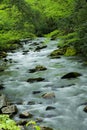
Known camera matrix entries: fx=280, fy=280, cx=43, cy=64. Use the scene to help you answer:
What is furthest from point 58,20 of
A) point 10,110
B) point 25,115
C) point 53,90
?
point 25,115

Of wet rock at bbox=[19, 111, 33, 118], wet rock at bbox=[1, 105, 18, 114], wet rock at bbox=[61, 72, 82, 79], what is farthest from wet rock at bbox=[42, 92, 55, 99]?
wet rock at bbox=[61, 72, 82, 79]

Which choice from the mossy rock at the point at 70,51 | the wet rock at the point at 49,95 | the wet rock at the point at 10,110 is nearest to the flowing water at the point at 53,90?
the wet rock at the point at 49,95

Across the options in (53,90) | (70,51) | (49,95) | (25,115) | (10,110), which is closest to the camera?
(25,115)

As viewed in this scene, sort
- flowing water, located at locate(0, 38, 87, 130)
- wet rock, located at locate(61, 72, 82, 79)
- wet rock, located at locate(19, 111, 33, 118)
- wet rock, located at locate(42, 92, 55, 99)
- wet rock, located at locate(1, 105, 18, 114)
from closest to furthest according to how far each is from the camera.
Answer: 1. flowing water, located at locate(0, 38, 87, 130)
2. wet rock, located at locate(19, 111, 33, 118)
3. wet rock, located at locate(1, 105, 18, 114)
4. wet rock, located at locate(42, 92, 55, 99)
5. wet rock, located at locate(61, 72, 82, 79)

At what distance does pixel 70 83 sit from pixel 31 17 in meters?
3.98

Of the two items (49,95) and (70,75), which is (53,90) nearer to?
(49,95)

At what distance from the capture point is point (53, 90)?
35.9 feet

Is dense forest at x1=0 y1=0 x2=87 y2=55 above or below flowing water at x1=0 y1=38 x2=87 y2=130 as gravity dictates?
above

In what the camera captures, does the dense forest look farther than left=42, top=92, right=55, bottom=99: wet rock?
Yes

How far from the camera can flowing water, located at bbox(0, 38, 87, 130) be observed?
809 cm

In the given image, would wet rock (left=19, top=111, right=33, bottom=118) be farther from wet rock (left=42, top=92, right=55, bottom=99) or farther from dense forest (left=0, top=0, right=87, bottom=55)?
dense forest (left=0, top=0, right=87, bottom=55)

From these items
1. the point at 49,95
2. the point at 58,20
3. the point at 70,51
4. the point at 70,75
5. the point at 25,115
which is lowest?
the point at 70,51

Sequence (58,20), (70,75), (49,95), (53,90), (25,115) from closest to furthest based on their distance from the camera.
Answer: (25,115), (49,95), (53,90), (70,75), (58,20)

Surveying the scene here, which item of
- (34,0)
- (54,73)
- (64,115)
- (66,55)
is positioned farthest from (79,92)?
(34,0)
